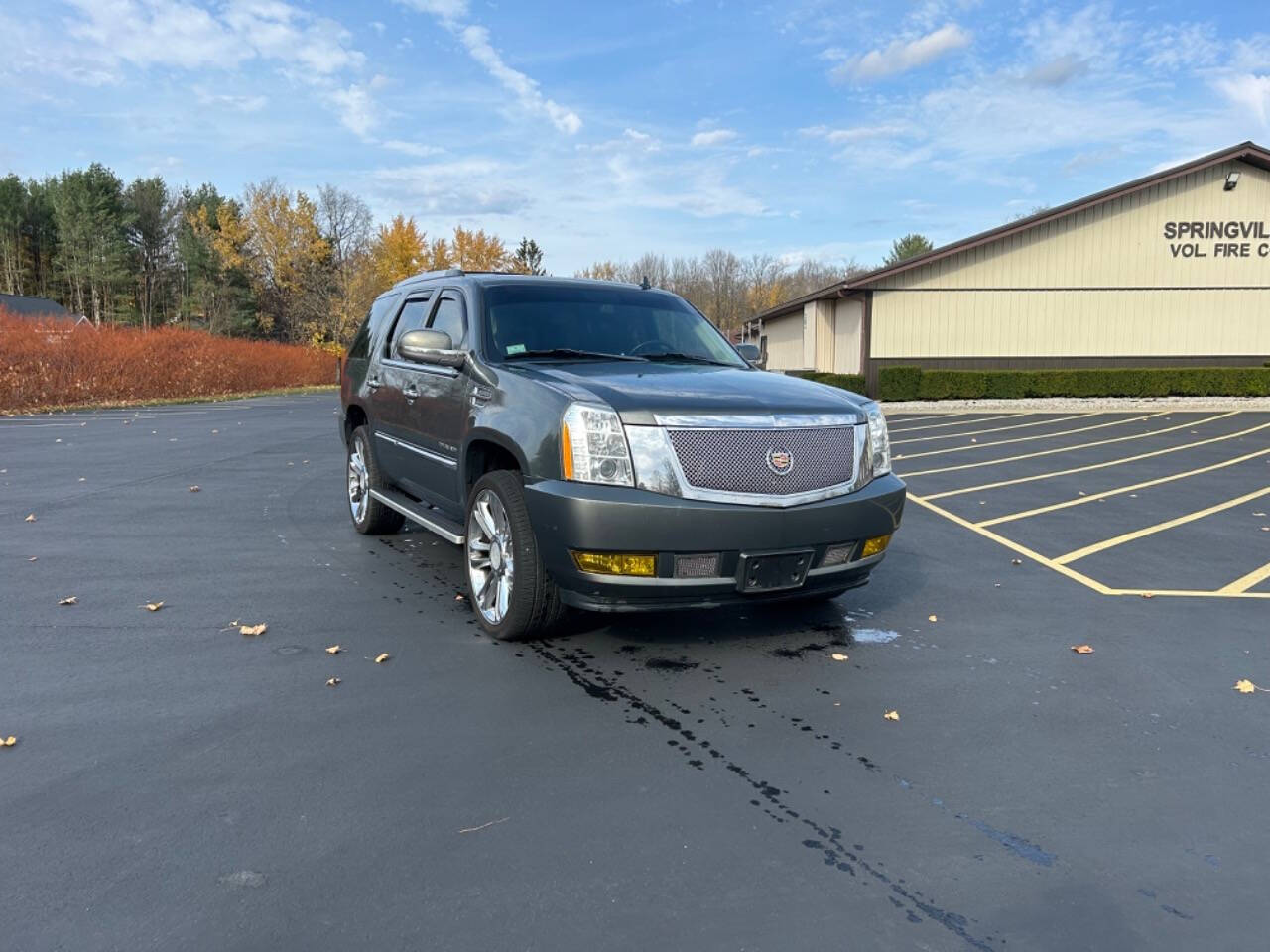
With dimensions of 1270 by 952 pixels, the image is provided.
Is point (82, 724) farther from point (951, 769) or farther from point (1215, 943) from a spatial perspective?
point (1215, 943)

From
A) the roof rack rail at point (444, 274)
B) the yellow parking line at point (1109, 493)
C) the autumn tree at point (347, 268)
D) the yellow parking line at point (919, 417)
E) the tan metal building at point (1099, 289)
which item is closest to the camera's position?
the roof rack rail at point (444, 274)

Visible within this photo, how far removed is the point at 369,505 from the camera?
718 centimetres

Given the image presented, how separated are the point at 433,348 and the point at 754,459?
6.91ft

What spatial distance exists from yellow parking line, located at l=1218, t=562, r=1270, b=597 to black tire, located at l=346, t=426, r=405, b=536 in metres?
6.00

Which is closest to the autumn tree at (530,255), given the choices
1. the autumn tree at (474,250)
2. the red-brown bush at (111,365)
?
the autumn tree at (474,250)

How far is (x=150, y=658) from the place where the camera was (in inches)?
173

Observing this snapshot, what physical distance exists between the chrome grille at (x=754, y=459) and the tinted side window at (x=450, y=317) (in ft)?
6.54

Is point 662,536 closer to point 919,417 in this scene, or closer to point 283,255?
point 919,417

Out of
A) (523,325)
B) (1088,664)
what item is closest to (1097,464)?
(1088,664)

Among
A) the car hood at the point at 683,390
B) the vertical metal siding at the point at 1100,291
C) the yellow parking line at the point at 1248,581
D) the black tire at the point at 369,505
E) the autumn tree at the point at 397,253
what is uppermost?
the autumn tree at the point at 397,253

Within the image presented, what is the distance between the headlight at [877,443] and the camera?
4.72 meters

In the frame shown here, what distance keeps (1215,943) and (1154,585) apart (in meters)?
4.27

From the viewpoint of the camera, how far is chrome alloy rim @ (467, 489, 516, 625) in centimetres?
464

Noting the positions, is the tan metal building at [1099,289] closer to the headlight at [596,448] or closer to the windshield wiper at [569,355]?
the windshield wiper at [569,355]
